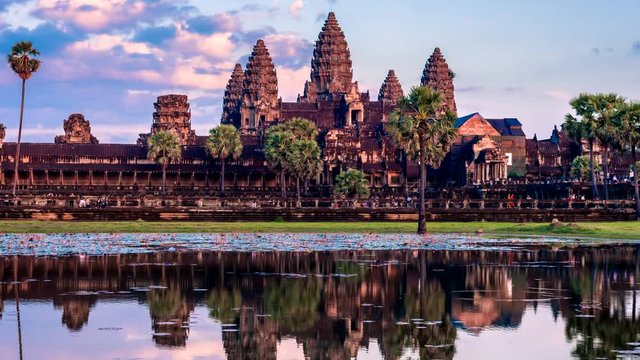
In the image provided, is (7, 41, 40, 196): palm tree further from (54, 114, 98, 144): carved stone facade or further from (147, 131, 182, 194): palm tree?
(54, 114, 98, 144): carved stone facade

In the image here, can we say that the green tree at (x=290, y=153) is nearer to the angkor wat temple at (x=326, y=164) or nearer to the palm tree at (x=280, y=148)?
the palm tree at (x=280, y=148)

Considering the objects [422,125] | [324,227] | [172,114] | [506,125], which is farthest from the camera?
[172,114]

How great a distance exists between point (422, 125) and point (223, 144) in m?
77.5

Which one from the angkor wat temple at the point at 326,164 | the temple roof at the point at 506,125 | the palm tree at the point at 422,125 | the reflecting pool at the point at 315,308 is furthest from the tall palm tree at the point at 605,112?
the temple roof at the point at 506,125

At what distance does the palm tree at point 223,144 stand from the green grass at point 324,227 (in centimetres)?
6408

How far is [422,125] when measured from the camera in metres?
64.2

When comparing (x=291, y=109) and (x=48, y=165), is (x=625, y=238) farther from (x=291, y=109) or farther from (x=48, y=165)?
(x=291, y=109)

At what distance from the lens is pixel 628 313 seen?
24.6 m

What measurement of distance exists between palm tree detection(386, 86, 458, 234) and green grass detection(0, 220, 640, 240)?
188 inches

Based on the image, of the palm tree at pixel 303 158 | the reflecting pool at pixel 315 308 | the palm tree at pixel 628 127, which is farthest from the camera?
the palm tree at pixel 303 158

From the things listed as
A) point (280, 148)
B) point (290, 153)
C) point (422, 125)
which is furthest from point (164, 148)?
point (422, 125)

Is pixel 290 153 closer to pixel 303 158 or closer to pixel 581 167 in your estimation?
pixel 303 158

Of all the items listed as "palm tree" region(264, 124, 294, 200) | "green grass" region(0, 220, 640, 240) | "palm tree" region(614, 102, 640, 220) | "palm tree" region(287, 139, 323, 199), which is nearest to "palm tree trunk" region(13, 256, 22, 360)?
"green grass" region(0, 220, 640, 240)

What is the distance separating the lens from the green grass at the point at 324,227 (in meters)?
63.0
